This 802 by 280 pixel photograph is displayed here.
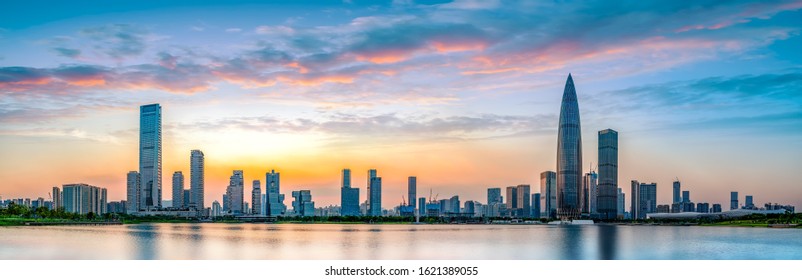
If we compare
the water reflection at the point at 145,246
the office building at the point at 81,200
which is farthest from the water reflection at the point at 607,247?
the office building at the point at 81,200

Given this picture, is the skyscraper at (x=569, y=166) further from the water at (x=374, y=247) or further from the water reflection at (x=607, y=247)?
the water at (x=374, y=247)

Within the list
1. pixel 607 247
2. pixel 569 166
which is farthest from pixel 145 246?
pixel 569 166

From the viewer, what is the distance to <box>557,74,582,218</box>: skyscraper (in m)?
178

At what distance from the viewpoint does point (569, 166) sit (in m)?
183

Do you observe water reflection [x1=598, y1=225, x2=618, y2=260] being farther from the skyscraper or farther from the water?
the skyscraper

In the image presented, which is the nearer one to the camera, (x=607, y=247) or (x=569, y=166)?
(x=607, y=247)

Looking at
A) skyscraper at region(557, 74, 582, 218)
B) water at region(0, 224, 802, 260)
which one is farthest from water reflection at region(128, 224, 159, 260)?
skyscraper at region(557, 74, 582, 218)

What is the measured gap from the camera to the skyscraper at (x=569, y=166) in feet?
585

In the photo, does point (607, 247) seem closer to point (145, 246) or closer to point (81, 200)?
point (145, 246)
